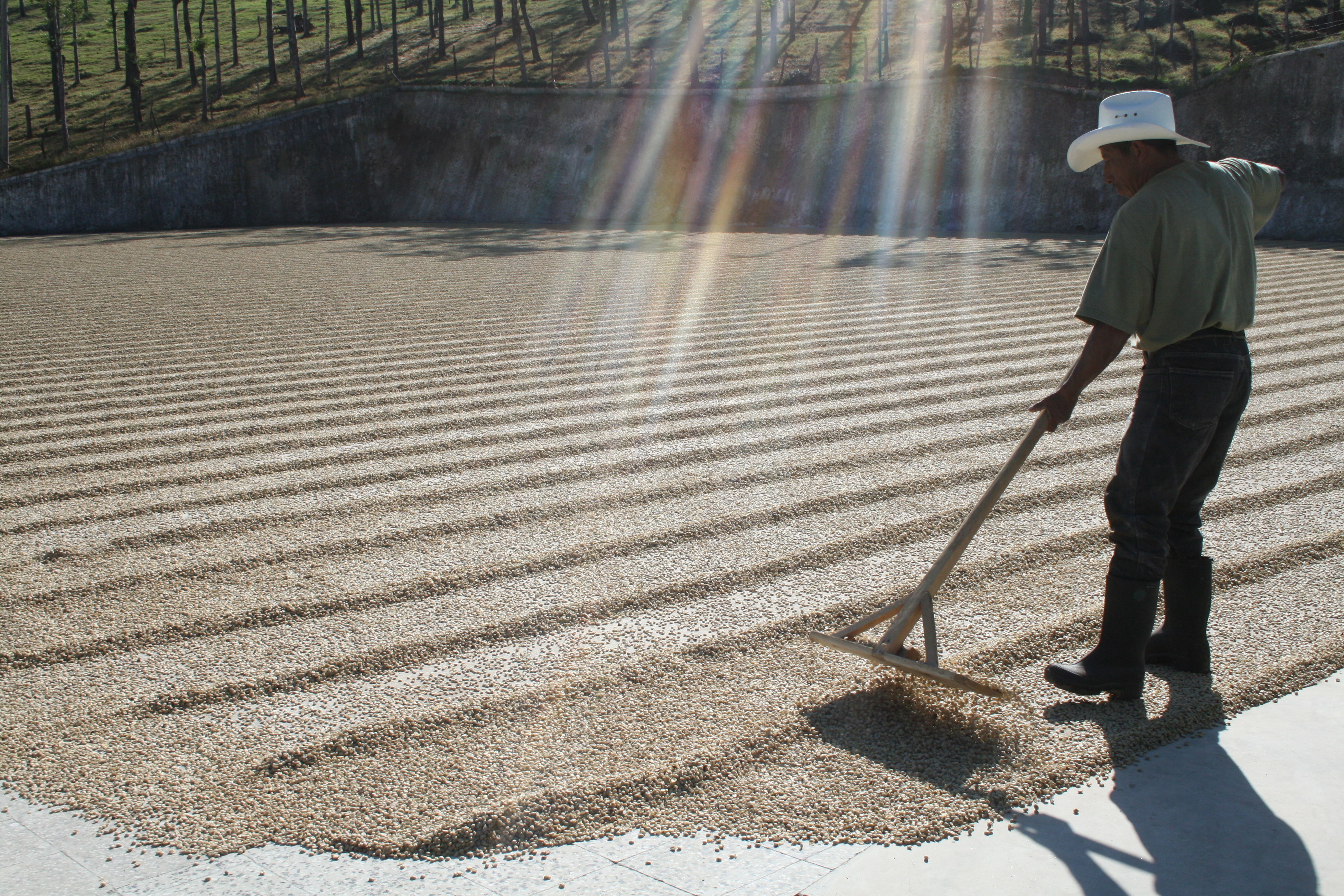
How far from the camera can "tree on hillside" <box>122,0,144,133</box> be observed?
26344mm

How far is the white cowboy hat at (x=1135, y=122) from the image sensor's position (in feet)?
7.46

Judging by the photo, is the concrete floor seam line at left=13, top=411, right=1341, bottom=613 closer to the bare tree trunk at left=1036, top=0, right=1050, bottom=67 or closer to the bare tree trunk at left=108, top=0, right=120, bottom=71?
the bare tree trunk at left=1036, top=0, right=1050, bottom=67

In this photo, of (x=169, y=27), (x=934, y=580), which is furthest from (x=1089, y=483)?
(x=169, y=27)

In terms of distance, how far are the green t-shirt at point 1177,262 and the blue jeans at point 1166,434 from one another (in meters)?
0.06

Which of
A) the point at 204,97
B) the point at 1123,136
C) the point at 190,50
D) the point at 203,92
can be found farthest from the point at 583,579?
the point at 190,50

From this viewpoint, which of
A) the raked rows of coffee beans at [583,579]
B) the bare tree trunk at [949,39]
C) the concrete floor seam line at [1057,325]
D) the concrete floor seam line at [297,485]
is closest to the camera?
the raked rows of coffee beans at [583,579]

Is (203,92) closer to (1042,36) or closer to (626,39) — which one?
(626,39)

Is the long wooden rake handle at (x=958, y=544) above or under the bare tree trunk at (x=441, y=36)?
under

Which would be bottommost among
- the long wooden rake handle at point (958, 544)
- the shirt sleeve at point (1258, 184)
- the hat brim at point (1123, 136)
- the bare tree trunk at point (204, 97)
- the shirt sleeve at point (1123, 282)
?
the long wooden rake handle at point (958, 544)

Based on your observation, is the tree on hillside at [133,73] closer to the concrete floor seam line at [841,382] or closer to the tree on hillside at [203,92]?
the tree on hillside at [203,92]

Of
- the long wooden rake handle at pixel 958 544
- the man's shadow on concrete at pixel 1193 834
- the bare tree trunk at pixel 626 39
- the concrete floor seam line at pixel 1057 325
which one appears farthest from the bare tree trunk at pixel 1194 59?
the man's shadow on concrete at pixel 1193 834

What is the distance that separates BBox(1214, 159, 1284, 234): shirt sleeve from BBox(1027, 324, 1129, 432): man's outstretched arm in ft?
1.47

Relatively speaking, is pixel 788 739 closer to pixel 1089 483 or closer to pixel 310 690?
pixel 310 690

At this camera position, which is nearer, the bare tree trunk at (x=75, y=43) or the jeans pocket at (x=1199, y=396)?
the jeans pocket at (x=1199, y=396)
